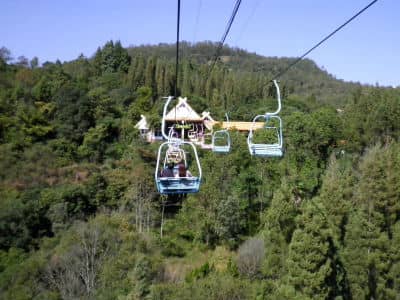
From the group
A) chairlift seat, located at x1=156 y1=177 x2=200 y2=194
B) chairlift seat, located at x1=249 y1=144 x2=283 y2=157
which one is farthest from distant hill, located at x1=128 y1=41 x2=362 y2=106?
chairlift seat, located at x1=156 y1=177 x2=200 y2=194

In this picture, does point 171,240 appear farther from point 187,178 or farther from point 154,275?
point 187,178

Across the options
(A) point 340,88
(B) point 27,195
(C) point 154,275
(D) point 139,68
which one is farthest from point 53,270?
(A) point 340,88

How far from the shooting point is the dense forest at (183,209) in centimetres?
1259

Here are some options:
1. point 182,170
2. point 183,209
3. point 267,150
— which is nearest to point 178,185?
point 182,170

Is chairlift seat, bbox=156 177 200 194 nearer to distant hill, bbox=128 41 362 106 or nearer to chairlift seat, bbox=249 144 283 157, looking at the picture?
chairlift seat, bbox=249 144 283 157

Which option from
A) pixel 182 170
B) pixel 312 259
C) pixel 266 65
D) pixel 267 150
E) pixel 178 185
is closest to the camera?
pixel 178 185

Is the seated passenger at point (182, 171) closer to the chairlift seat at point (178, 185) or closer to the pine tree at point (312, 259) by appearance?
Answer: the chairlift seat at point (178, 185)

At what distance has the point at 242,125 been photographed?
87.6ft

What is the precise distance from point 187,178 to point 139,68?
28.1 metres

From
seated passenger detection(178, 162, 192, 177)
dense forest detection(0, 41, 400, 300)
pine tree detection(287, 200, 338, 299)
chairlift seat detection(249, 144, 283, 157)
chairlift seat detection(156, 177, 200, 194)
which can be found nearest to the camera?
chairlift seat detection(156, 177, 200, 194)

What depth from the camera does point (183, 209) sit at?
18562 millimetres

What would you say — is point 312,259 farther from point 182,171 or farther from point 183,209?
point 183,209

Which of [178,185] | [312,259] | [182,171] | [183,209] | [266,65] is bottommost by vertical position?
[312,259]

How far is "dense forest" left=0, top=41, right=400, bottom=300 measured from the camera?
12586 millimetres
